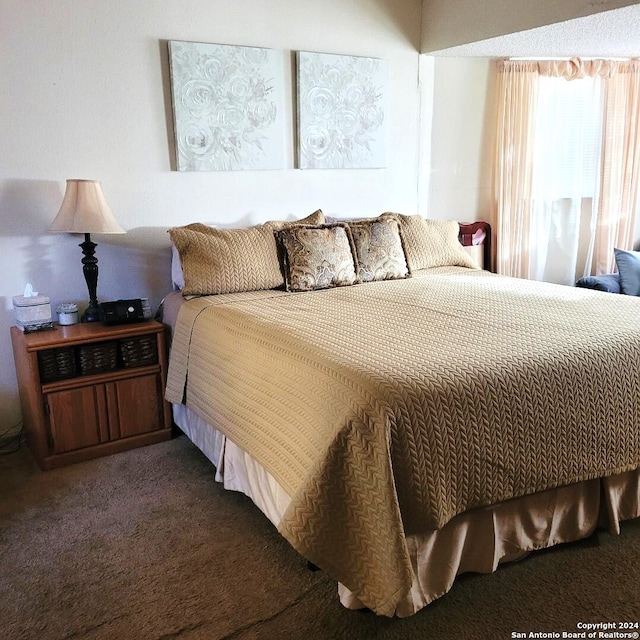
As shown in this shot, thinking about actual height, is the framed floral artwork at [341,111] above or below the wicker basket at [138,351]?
above

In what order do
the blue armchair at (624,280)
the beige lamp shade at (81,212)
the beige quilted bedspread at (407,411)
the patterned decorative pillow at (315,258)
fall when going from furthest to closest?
the blue armchair at (624,280), the patterned decorative pillow at (315,258), the beige lamp shade at (81,212), the beige quilted bedspread at (407,411)

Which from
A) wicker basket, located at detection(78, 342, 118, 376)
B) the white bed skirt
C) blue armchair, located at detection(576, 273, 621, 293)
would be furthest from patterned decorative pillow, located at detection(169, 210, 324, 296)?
blue armchair, located at detection(576, 273, 621, 293)

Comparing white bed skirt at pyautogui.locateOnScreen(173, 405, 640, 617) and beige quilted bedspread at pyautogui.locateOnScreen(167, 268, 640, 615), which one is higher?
beige quilted bedspread at pyautogui.locateOnScreen(167, 268, 640, 615)

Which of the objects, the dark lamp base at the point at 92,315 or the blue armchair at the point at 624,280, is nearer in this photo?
the dark lamp base at the point at 92,315

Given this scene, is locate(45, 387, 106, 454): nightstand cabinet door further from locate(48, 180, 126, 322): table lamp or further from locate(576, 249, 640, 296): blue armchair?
locate(576, 249, 640, 296): blue armchair

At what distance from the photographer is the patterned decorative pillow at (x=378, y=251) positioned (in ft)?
10.2

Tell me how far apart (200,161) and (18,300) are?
114cm

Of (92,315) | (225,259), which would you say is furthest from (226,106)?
(92,315)

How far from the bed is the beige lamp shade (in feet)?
1.95

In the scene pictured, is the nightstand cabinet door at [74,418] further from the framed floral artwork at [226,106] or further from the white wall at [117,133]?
the framed floral artwork at [226,106]

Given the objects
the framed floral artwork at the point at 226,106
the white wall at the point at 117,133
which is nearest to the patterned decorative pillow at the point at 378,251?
the white wall at the point at 117,133

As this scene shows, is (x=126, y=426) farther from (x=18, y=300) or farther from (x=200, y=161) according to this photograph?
(x=200, y=161)

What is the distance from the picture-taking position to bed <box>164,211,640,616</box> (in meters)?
1.57

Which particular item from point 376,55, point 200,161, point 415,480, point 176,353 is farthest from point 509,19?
point 415,480
